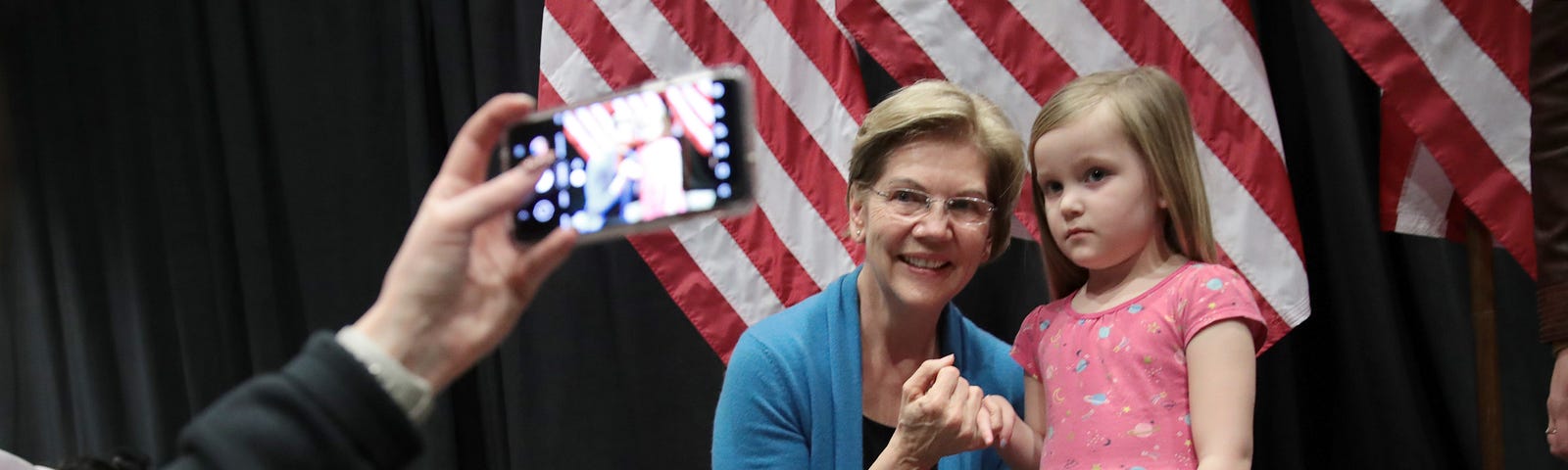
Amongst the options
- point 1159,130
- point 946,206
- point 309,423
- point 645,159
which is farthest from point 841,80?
point 309,423

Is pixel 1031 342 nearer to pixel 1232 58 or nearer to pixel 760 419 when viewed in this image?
pixel 760 419

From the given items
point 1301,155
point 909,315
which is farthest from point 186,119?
point 1301,155

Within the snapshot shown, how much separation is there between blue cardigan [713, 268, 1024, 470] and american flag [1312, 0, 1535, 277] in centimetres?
87

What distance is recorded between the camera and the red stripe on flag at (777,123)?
242cm

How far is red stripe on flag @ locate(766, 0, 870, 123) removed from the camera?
2.40 m

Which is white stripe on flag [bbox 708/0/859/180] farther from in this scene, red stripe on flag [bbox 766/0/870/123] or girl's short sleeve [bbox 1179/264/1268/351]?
girl's short sleeve [bbox 1179/264/1268/351]

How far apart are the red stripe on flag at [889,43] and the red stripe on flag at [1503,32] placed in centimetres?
87

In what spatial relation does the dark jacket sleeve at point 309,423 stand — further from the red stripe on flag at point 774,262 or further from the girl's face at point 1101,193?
the red stripe on flag at point 774,262

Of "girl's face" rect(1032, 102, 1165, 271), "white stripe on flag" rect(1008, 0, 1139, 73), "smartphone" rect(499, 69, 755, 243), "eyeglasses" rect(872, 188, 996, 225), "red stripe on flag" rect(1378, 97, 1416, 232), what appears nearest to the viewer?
"smartphone" rect(499, 69, 755, 243)

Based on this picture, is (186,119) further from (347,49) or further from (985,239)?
(985,239)

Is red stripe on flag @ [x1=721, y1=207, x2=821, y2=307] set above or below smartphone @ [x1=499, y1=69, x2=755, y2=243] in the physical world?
below

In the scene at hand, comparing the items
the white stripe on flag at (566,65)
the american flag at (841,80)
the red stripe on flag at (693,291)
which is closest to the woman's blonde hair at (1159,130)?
the american flag at (841,80)

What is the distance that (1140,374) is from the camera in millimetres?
1385

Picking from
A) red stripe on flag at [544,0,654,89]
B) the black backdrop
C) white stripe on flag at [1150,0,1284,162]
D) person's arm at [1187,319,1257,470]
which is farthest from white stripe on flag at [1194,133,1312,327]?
red stripe on flag at [544,0,654,89]
